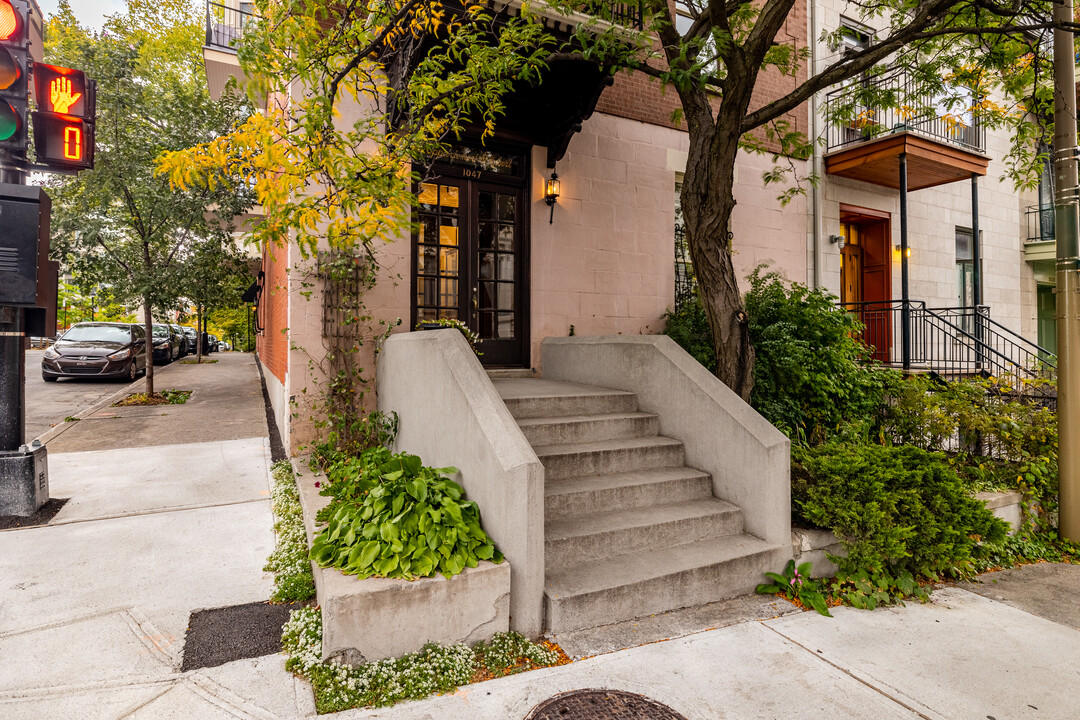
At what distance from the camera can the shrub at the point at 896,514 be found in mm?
3719

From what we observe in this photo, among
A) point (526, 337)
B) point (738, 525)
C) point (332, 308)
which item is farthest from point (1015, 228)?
point (332, 308)

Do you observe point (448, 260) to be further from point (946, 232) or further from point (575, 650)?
point (946, 232)

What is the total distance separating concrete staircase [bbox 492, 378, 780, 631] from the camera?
3.23m

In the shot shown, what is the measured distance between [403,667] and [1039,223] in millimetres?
16917

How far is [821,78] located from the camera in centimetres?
468

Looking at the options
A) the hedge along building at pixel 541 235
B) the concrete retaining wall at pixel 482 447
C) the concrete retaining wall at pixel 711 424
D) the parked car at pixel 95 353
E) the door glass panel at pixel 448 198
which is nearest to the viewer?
the concrete retaining wall at pixel 482 447

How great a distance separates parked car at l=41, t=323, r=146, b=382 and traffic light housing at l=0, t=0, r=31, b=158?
11.4m

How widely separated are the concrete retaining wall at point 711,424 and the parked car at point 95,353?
13.8 m

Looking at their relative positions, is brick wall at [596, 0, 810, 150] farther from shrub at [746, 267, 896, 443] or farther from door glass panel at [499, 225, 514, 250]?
shrub at [746, 267, 896, 443]

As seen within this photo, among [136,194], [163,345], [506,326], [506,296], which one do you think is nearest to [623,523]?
[506,326]

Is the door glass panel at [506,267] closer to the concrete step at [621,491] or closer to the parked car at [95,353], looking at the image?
the concrete step at [621,491]

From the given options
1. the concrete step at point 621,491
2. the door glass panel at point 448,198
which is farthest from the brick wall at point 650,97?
the concrete step at point 621,491

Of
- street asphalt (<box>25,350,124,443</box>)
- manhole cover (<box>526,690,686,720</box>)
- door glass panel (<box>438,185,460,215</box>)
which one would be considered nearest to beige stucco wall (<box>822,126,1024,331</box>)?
door glass panel (<box>438,185,460,215</box>)

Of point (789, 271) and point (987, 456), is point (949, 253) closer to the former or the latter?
point (789, 271)
